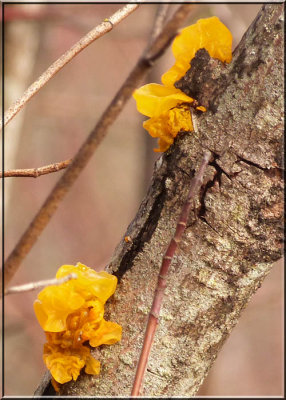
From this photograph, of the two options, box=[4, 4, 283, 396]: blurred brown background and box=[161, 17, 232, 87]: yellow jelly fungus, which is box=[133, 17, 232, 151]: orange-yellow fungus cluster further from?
box=[4, 4, 283, 396]: blurred brown background

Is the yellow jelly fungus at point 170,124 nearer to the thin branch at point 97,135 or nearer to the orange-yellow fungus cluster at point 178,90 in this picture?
the orange-yellow fungus cluster at point 178,90

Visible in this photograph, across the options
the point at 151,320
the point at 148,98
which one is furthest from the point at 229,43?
the point at 151,320

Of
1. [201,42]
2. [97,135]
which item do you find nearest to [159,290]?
[97,135]

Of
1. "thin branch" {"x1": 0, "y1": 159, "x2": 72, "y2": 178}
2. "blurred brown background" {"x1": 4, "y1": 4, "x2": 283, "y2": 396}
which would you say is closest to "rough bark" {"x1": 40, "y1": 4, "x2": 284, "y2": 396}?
"thin branch" {"x1": 0, "y1": 159, "x2": 72, "y2": 178}

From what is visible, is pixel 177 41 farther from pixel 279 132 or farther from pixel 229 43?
pixel 279 132

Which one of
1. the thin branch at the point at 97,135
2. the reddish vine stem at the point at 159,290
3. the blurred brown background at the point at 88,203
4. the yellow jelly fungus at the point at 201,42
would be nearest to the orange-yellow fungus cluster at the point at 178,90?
the yellow jelly fungus at the point at 201,42

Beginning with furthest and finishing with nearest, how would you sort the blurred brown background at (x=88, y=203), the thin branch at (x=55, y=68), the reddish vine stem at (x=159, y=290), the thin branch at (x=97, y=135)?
1. the blurred brown background at (x=88, y=203)
2. the thin branch at (x=55, y=68)
3. the reddish vine stem at (x=159, y=290)
4. the thin branch at (x=97, y=135)
